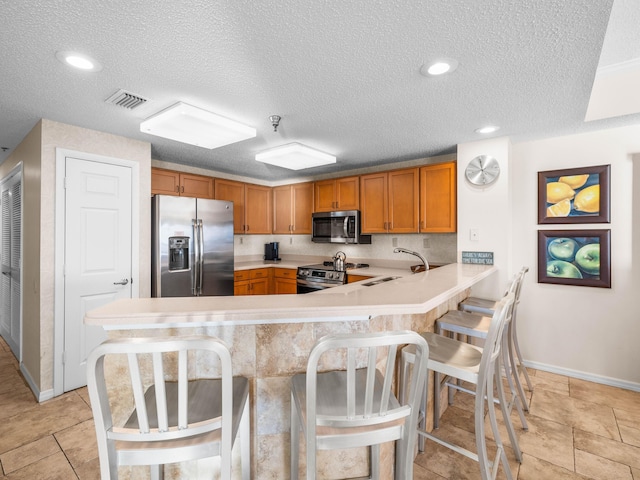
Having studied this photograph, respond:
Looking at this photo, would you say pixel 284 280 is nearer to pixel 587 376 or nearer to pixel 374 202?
pixel 374 202

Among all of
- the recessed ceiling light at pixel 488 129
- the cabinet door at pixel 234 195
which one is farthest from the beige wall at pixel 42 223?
the recessed ceiling light at pixel 488 129

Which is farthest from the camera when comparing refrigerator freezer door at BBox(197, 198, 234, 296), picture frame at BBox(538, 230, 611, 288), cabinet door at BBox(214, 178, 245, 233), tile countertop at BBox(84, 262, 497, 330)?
cabinet door at BBox(214, 178, 245, 233)

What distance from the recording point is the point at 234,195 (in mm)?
4555

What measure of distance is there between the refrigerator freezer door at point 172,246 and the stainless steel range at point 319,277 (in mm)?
1433

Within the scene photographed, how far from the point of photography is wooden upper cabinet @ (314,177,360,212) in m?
4.24

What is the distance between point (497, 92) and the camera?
2092 mm

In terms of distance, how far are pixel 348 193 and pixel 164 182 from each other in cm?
234

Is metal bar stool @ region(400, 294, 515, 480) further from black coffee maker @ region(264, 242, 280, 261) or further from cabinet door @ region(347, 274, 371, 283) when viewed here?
black coffee maker @ region(264, 242, 280, 261)

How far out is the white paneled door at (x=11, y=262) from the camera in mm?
3214

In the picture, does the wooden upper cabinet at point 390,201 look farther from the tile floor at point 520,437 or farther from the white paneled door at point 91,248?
the white paneled door at point 91,248

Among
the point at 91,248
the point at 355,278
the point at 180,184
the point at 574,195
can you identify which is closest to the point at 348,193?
the point at 355,278

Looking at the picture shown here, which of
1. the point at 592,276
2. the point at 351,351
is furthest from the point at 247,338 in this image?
the point at 592,276

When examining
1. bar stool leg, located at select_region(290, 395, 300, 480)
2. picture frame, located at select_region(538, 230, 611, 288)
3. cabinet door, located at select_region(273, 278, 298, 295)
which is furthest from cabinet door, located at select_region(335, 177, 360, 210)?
bar stool leg, located at select_region(290, 395, 300, 480)

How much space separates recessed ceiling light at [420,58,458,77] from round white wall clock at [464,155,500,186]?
5.32 ft
